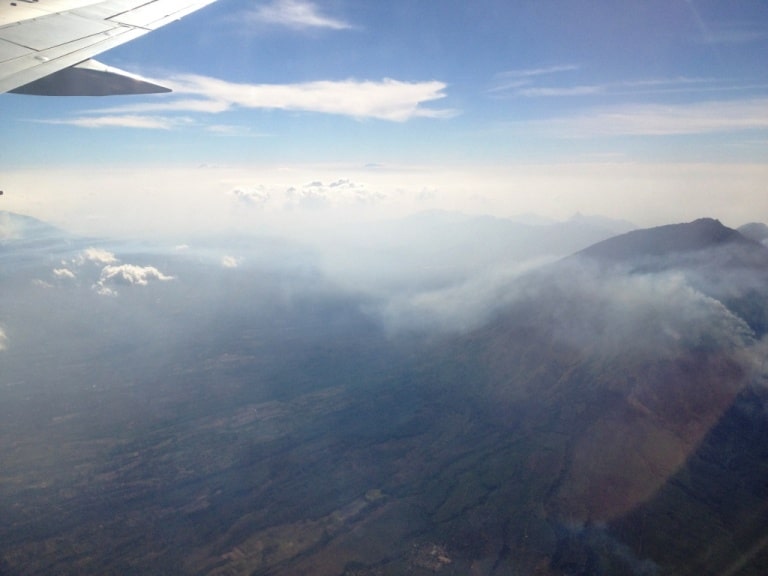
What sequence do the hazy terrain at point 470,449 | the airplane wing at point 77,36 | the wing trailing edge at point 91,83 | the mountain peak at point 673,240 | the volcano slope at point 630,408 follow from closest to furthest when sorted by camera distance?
the airplane wing at point 77,36
the wing trailing edge at point 91,83
the volcano slope at point 630,408
the hazy terrain at point 470,449
the mountain peak at point 673,240

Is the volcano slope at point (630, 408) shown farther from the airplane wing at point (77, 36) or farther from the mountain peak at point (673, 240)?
the airplane wing at point (77, 36)

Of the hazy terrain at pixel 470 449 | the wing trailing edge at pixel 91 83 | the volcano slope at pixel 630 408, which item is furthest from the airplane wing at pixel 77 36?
the volcano slope at pixel 630 408

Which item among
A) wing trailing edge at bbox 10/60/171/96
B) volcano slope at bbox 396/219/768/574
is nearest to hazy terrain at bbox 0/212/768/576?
volcano slope at bbox 396/219/768/574

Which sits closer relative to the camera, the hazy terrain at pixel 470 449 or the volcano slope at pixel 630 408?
the volcano slope at pixel 630 408

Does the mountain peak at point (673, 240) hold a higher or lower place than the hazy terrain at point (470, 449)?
higher

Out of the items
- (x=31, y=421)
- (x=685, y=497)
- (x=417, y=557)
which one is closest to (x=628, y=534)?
(x=685, y=497)

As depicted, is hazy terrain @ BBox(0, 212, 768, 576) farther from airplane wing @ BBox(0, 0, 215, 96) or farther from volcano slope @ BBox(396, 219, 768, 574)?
airplane wing @ BBox(0, 0, 215, 96)
